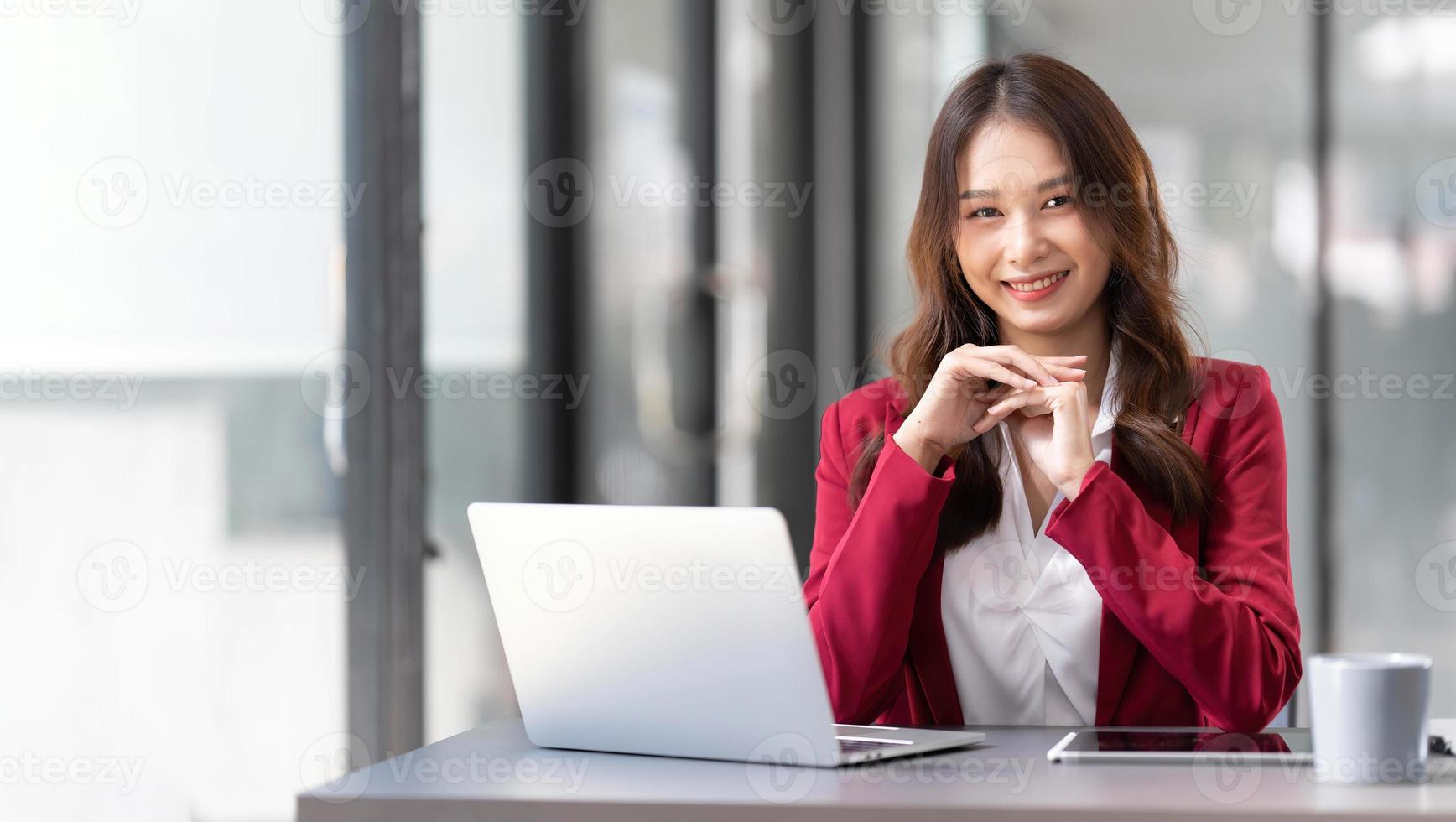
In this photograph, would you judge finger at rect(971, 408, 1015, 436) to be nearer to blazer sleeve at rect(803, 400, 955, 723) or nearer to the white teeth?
blazer sleeve at rect(803, 400, 955, 723)

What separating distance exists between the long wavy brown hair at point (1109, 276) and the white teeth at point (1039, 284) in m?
0.07

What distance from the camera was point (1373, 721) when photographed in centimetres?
109

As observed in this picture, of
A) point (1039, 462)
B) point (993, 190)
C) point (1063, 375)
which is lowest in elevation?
point (1039, 462)

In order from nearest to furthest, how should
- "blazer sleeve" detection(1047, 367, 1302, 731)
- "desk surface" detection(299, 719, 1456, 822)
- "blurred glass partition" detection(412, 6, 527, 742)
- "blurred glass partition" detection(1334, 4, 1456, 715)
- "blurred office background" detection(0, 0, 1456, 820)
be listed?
"desk surface" detection(299, 719, 1456, 822) < "blazer sleeve" detection(1047, 367, 1302, 731) < "blurred office background" detection(0, 0, 1456, 820) < "blurred glass partition" detection(412, 6, 527, 742) < "blurred glass partition" detection(1334, 4, 1456, 715)

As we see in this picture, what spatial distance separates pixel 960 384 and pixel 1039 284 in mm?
268

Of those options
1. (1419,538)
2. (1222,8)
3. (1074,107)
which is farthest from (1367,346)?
(1074,107)

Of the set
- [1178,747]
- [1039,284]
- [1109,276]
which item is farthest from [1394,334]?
[1178,747]

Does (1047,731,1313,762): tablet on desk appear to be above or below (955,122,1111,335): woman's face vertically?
below

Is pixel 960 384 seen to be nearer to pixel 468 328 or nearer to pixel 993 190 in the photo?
pixel 993 190

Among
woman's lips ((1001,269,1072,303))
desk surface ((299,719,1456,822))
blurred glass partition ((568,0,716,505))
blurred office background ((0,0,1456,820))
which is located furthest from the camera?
blurred glass partition ((568,0,716,505))

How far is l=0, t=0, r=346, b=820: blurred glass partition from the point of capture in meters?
1.65

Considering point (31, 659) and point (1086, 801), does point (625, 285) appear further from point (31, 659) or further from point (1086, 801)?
point (1086, 801)

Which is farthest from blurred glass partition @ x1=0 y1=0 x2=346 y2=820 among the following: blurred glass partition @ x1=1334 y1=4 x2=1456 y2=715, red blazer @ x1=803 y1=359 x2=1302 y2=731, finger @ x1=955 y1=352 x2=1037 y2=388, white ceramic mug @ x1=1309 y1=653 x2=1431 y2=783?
blurred glass partition @ x1=1334 y1=4 x2=1456 y2=715

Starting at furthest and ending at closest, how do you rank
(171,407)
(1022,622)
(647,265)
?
(647,265), (171,407), (1022,622)
